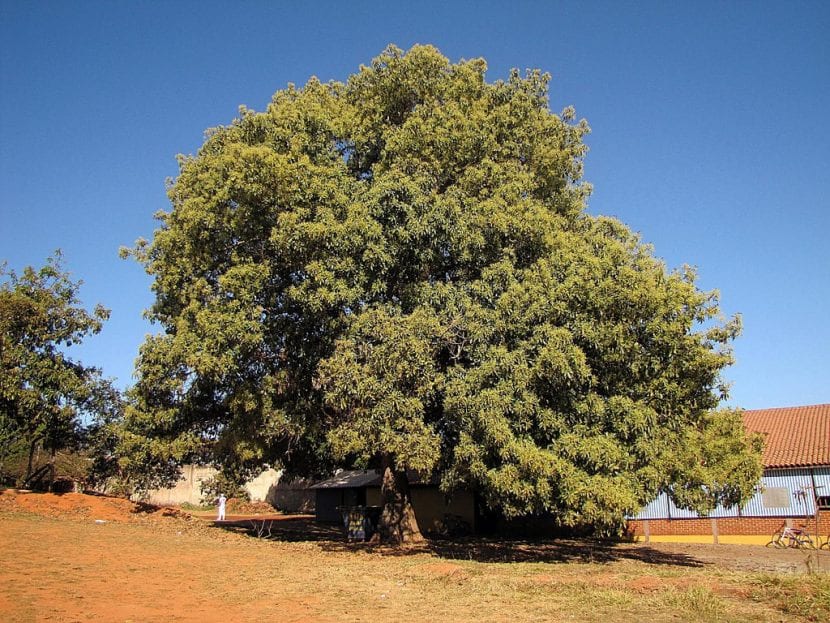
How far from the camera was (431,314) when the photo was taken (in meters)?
16.7

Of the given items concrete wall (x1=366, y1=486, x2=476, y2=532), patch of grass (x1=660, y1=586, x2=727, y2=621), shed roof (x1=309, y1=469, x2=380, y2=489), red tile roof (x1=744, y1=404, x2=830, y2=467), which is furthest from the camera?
shed roof (x1=309, y1=469, x2=380, y2=489)

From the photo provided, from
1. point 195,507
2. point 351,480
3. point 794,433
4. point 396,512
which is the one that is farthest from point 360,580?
point 195,507

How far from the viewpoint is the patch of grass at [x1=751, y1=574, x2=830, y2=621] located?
9.92 m

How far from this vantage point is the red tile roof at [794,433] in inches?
963

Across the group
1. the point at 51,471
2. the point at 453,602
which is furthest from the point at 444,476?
the point at 51,471

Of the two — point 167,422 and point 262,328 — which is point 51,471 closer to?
point 167,422

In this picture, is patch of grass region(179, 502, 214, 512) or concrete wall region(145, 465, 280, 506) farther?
concrete wall region(145, 465, 280, 506)

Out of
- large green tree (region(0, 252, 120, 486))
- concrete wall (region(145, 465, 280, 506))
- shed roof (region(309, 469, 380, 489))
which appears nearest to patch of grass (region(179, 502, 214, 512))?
concrete wall (region(145, 465, 280, 506))

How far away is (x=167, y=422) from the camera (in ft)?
68.6

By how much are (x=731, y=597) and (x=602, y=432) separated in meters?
4.44

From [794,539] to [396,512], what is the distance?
1472 centimetres

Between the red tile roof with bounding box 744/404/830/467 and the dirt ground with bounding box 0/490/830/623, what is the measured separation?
4.32m

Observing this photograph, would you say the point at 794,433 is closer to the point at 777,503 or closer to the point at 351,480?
the point at 777,503

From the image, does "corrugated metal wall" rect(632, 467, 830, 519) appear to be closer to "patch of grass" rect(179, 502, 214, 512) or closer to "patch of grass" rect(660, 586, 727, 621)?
"patch of grass" rect(660, 586, 727, 621)
